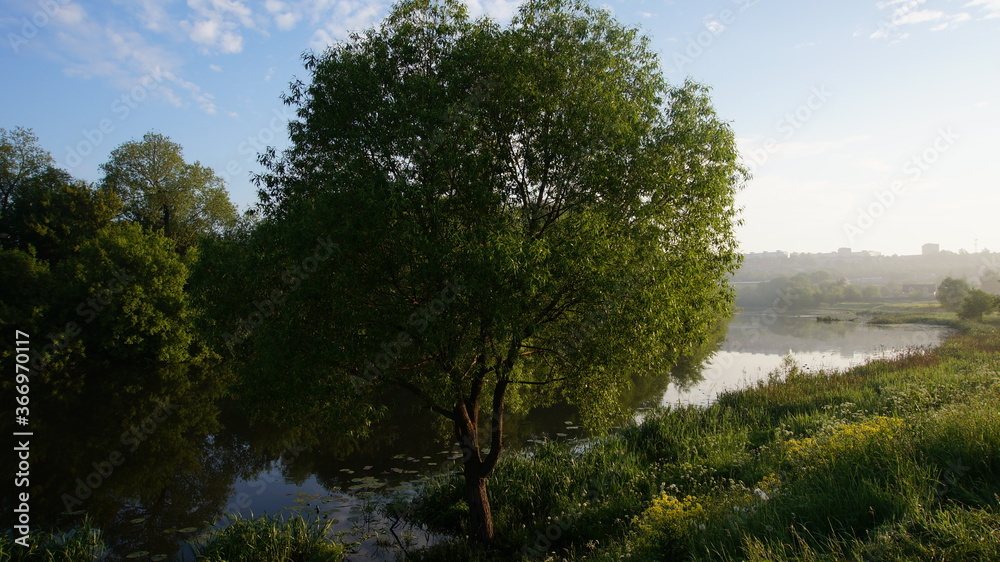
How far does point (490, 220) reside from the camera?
988 centimetres

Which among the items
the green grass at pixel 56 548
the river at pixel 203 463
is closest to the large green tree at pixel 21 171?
the river at pixel 203 463

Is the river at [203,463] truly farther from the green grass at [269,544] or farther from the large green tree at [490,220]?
the large green tree at [490,220]

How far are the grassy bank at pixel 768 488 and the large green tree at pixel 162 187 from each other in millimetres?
44863

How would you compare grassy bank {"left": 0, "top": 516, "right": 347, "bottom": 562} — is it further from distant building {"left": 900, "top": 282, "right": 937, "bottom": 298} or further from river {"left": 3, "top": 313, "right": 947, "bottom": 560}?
distant building {"left": 900, "top": 282, "right": 937, "bottom": 298}

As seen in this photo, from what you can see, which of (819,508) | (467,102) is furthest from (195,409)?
(819,508)

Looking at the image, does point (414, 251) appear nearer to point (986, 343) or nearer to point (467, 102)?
point (467, 102)

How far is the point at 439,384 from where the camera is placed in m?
10.5

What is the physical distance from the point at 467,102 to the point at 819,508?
8641 mm

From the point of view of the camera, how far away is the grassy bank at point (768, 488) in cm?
588

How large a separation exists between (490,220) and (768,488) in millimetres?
6523

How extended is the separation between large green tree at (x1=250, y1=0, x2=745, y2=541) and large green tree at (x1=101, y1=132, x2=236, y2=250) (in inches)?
1726

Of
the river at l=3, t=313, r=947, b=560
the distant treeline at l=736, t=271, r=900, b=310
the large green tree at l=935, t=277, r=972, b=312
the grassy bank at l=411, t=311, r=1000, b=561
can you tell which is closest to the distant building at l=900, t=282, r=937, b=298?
the distant treeline at l=736, t=271, r=900, b=310

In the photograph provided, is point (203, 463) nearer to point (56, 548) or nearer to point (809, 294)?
point (56, 548)

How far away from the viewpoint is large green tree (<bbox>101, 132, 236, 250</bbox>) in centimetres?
4878
